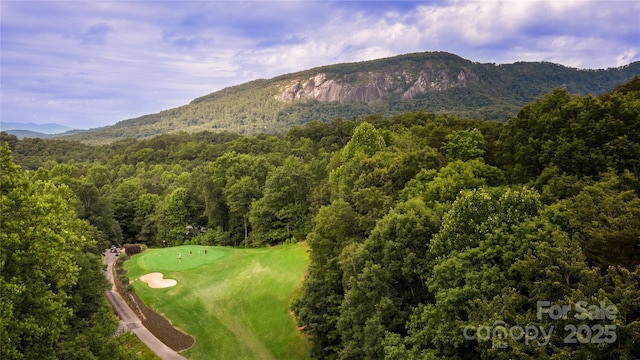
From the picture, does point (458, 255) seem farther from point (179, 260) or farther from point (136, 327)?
point (179, 260)

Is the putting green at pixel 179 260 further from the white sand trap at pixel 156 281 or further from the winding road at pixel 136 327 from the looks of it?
the winding road at pixel 136 327

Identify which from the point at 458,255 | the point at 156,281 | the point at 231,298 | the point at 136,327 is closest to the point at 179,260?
the point at 156,281

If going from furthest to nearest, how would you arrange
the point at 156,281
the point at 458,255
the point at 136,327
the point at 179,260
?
the point at 179,260, the point at 156,281, the point at 136,327, the point at 458,255

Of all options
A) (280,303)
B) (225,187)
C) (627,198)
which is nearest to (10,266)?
(280,303)

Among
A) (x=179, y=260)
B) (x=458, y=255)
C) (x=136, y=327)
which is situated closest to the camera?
(x=458, y=255)

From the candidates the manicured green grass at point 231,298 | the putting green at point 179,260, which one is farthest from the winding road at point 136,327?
the putting green at point 179,260

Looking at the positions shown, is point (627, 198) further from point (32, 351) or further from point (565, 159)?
point (32, 351)

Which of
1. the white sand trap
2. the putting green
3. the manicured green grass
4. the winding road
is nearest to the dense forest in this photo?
the manicured green grass

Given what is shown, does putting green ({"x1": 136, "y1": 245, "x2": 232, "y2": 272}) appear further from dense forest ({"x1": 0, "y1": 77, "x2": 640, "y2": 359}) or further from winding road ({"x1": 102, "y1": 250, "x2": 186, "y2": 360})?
dense forest ({"x1": 0, "y1": 77, "x2": 640, "y2": 359})
